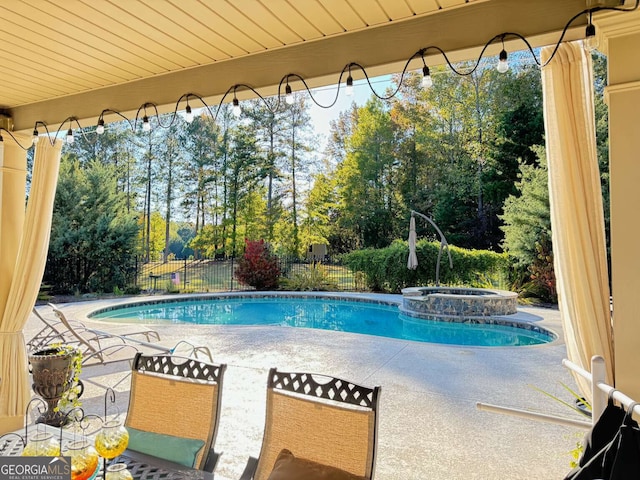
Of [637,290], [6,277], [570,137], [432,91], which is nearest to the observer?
[637,290]

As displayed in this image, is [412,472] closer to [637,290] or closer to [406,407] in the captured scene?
[406,407]

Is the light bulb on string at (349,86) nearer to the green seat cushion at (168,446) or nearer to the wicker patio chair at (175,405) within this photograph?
the wicker patio chair at (175,405)

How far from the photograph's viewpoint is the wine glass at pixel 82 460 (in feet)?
4.54

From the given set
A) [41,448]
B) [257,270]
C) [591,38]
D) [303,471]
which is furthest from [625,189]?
[257,270]

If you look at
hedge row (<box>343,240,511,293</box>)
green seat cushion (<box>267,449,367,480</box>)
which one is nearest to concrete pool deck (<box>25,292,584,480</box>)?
green seat cushion (<box>267,449,367,480</box>)

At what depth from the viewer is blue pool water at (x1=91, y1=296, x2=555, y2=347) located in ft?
26.3

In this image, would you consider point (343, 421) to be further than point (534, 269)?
No

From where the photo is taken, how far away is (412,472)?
8.71 ft

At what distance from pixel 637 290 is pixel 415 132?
18013 mm

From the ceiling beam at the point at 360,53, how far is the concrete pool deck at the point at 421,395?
90.2 inches

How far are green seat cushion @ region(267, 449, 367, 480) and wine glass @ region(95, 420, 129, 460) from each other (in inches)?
Answer: 24.4

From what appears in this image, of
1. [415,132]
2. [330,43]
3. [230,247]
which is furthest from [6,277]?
[415,132]

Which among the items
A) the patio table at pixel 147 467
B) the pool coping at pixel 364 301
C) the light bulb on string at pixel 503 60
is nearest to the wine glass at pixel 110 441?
the patio table at pixel 147 467

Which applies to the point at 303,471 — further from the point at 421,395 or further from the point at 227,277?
the point at 227,277
